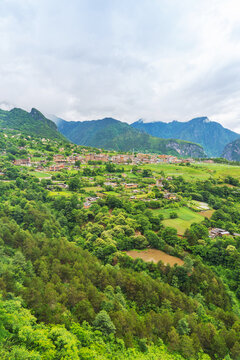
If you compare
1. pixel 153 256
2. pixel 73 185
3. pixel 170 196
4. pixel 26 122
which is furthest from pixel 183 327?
pixel 26 122

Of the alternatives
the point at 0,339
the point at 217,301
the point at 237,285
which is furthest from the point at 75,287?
the point at 237,285

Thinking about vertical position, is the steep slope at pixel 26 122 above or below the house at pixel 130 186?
above

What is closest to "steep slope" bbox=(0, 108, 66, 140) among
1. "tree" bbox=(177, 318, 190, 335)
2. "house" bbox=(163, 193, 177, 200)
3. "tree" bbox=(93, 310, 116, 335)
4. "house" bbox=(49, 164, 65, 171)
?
"house" bbox=(49, 164, 65, 171)

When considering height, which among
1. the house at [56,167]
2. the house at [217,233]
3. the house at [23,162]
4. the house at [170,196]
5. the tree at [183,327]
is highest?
the house at [23,162]

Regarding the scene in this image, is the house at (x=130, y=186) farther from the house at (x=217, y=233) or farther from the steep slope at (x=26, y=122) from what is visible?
the steep slope at (x=26, y=122)

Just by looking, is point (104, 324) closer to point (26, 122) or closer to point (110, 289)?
point (110, 289)

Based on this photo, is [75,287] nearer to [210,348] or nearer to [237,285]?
[210,348]

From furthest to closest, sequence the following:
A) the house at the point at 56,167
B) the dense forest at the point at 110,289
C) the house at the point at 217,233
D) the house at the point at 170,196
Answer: the house at the point at 56,167
the house at the point at 170,196
the house at the point at 217,233
the dense forest at the point at 110,289

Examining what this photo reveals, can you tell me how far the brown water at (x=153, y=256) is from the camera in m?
29.3

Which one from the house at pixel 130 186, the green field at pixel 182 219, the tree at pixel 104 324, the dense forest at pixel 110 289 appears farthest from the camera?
the house at pixel 130 186

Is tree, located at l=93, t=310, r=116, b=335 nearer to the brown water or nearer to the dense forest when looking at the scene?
the dense forest

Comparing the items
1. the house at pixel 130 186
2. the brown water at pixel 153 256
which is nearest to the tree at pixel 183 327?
the brown water at pixel 153 256

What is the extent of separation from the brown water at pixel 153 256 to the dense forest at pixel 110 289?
1.04 meters

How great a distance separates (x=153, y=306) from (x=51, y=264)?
12.4 meters
